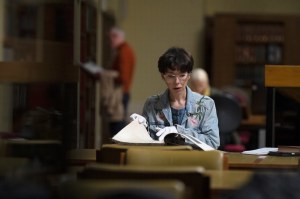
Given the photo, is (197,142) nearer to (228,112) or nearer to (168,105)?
(168,105)

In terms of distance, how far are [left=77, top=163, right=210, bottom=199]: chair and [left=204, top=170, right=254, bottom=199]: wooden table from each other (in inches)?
1.6

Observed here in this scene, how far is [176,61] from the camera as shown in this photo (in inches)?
214

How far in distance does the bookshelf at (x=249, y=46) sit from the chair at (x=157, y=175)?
9.98 m

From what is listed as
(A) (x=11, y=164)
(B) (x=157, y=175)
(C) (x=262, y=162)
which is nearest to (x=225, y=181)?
(B) (x=157, y=175)

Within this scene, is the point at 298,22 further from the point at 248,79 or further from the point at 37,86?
the point at 37,86

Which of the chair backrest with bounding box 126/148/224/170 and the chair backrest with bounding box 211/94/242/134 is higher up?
the chair backrest with bounding box 211/94/242/134

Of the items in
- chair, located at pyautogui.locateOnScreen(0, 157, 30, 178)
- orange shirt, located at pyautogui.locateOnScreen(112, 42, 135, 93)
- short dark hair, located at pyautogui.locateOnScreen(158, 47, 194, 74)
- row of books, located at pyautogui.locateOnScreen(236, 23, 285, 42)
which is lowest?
chair, located at pyautogui.locateOnScreen(0, 157, 30, 178)

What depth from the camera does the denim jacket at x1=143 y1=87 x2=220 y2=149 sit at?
539cm

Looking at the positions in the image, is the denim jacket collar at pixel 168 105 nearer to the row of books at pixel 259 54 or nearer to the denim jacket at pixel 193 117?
the denim jacket at pixel 193 117

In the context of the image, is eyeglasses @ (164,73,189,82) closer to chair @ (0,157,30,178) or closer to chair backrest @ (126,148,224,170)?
chair backrest @ (126,148,224,170)

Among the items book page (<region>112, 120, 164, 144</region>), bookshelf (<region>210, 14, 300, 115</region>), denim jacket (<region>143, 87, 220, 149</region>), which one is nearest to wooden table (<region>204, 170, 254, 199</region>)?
book page (<region>112, 120, 164, 144</region>)

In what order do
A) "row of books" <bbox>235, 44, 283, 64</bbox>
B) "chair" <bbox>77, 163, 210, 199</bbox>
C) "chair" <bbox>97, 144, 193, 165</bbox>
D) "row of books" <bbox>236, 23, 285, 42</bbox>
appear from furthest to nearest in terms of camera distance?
"row of books" <bbox>235, 44, 283, 64</bbox> < "row of books" <bbox>236, 23, 285, 42</bbox> < "chair" <bbox>97, 144, 193, 165</bbox> < "chair" <bbox>77, 163, 210, 199</bbox>

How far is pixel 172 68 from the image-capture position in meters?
5.43

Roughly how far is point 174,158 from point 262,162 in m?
0.80
